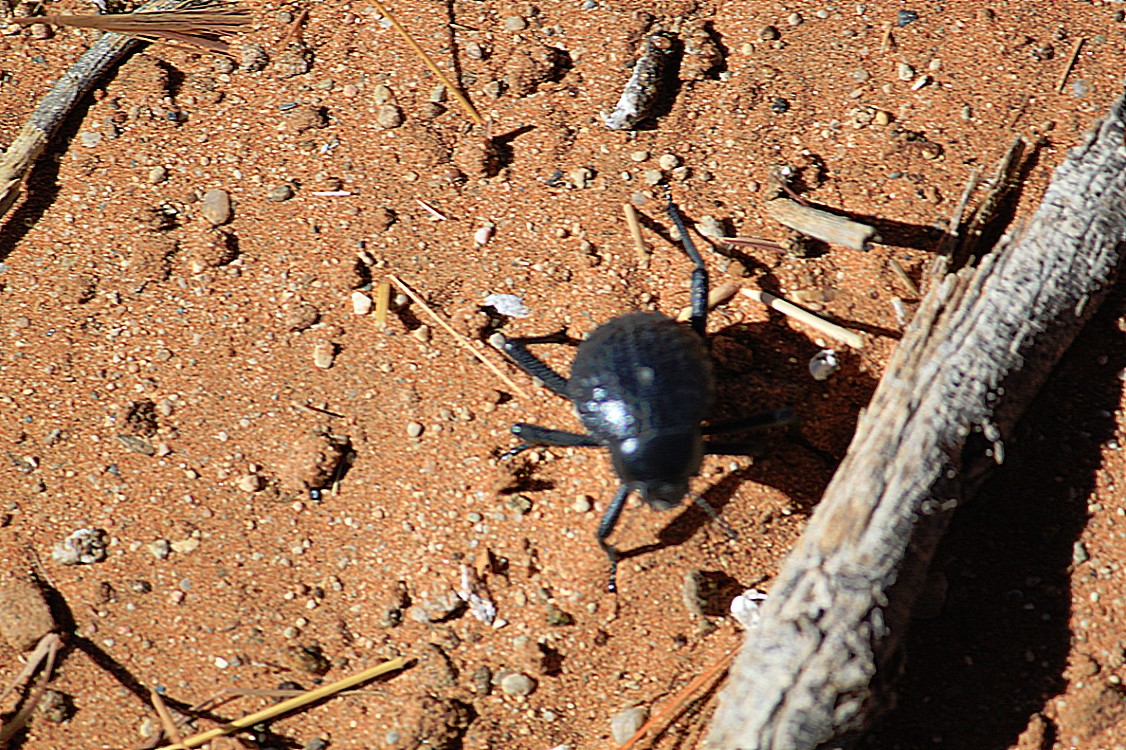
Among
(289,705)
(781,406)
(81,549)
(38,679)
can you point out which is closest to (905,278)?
(781,406)

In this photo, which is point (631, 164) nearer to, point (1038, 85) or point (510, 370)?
point (510, 370)

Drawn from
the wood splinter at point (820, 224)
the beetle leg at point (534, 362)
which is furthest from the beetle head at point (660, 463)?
the wood splinter at point (820, 224)

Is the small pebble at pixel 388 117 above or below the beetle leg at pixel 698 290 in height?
above

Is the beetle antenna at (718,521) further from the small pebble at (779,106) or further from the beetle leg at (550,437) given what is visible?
the small pebble at (779,106)

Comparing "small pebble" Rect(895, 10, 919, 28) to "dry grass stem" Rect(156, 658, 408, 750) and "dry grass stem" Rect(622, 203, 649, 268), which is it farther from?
"dry grass stem" Rect(156, 658, 408, 750)

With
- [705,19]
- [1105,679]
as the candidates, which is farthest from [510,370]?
[1105,679]

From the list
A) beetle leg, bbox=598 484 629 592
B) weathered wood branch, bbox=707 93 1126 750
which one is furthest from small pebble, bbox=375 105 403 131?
weathered wood branch, bbox=707 93 1126 750
